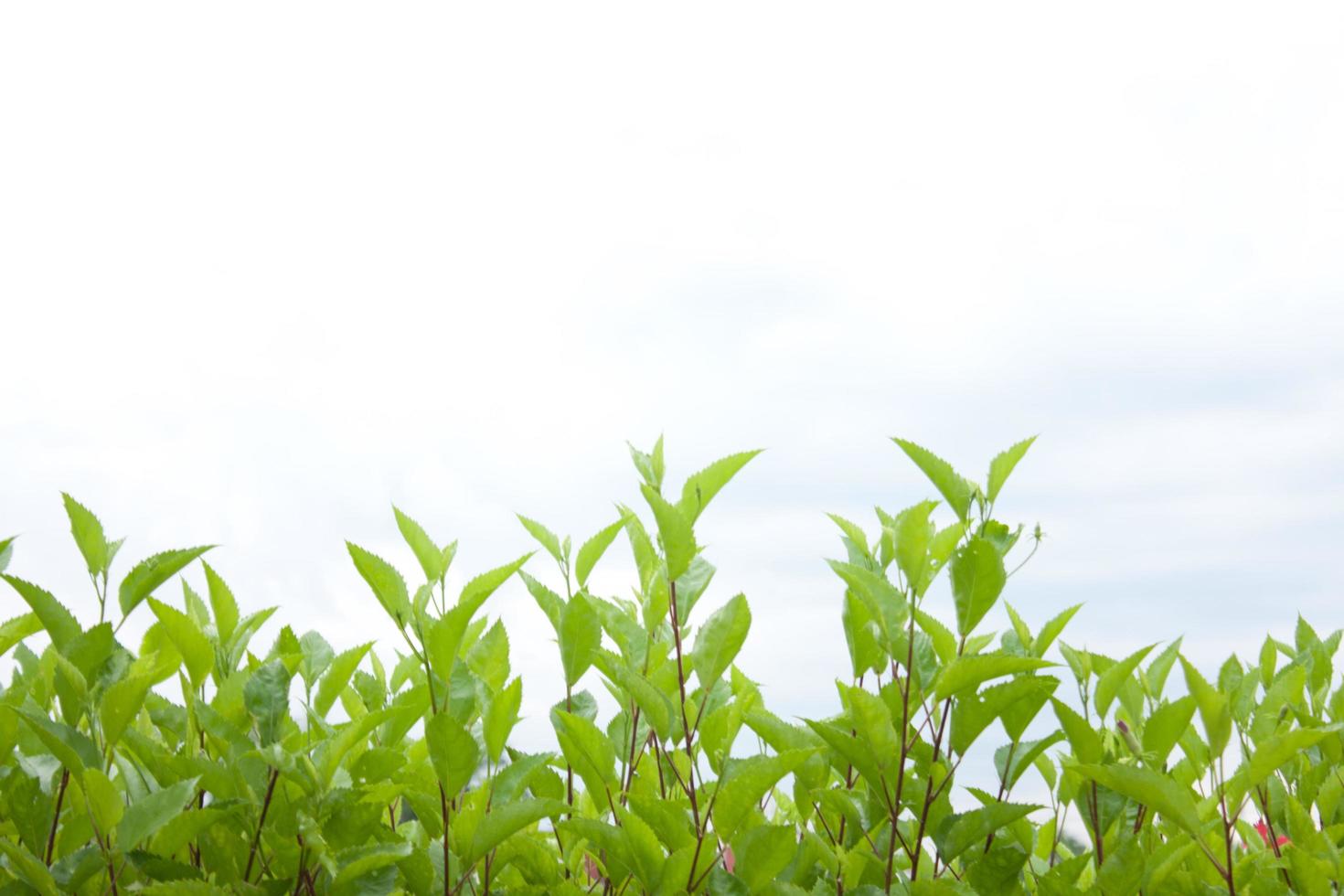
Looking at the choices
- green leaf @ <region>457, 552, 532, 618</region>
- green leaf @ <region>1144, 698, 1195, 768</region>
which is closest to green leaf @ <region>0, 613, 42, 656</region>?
green leaf @ <region>457, 552, 532, 618</region>

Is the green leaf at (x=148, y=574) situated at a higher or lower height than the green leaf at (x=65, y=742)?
higher

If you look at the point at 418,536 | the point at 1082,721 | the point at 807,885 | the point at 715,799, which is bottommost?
the point at 807,885

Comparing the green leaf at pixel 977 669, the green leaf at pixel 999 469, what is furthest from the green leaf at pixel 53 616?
the green leaf at pixel 999 469

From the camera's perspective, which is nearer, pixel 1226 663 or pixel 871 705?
pixel 871 705

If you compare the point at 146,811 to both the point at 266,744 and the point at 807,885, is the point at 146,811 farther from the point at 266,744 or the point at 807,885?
the point at 807,885

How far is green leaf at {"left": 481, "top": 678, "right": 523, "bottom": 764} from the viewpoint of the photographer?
1.99 metres

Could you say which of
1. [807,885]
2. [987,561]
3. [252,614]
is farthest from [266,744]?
[987,561]

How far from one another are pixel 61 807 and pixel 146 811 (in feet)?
1.76

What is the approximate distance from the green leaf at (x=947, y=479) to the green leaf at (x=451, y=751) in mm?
946

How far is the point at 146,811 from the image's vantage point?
183cm

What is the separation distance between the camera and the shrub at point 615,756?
1896mm

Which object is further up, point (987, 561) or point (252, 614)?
point (987, 561)

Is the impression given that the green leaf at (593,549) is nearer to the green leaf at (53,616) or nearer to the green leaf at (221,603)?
the green leaf at (221,603)

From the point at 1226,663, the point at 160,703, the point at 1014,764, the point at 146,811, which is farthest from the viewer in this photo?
the point at 1226,663
